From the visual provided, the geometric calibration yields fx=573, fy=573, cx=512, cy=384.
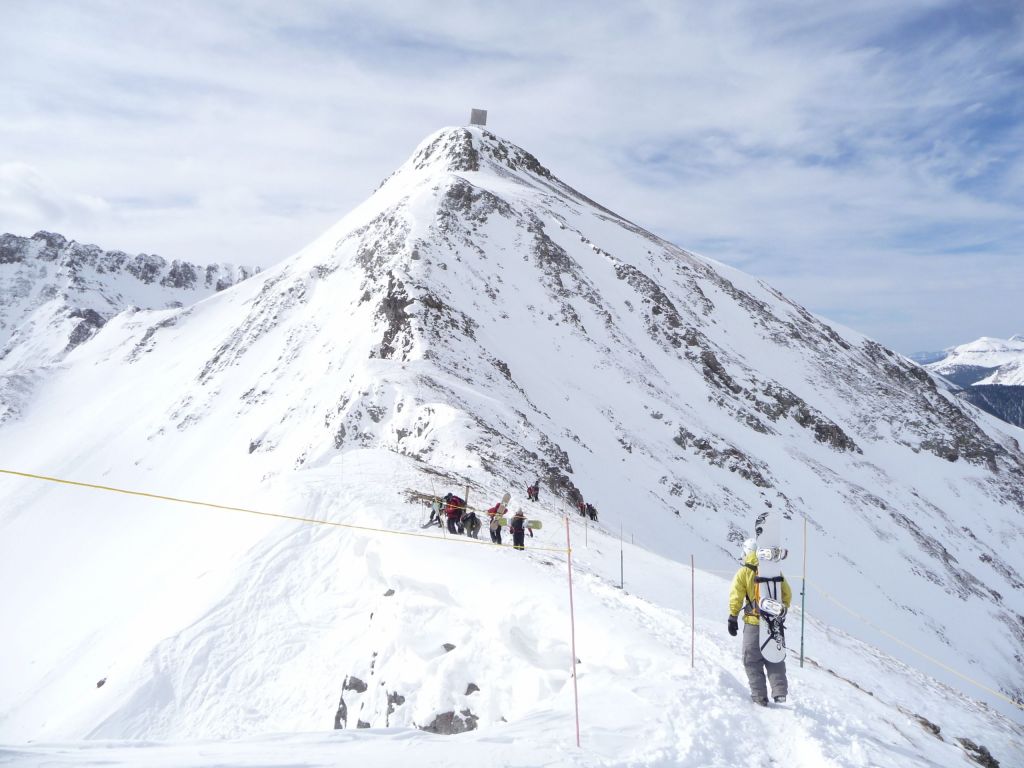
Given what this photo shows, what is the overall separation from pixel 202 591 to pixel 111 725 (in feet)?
9.00

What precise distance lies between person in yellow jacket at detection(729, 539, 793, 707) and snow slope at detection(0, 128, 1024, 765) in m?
0.49

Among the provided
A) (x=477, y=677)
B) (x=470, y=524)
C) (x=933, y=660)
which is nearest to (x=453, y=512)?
(x=470, y=524)

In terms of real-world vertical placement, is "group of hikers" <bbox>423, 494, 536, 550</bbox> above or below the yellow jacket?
above

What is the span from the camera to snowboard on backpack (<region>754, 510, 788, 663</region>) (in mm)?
7766

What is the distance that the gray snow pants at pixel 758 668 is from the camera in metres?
7.68

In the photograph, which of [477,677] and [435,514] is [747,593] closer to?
[477,677]

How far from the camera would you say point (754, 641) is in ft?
25.3

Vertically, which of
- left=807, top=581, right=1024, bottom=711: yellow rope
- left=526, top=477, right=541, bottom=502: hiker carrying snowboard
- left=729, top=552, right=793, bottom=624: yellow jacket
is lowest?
left=807, top=581, right=1024, bottom=711: yellow rope

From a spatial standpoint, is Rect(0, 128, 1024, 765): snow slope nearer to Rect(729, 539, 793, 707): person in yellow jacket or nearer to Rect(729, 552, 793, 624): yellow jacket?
Rect(729, 539, 793, 707): person in yellow jacket

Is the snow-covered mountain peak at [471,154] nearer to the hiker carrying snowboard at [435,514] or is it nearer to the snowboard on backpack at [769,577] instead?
the hiker carrying snowboard at [435,514]

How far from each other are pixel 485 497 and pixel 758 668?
11.9 metres

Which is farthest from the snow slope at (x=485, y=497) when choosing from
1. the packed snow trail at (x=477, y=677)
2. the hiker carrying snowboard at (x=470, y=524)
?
the hiker carrying snowboard at (x=470, y=524)

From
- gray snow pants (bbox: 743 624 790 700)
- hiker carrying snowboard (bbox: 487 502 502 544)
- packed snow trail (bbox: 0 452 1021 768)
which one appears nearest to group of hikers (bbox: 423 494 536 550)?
hiker carrying snowboard (bbox: 487 502 502 544)

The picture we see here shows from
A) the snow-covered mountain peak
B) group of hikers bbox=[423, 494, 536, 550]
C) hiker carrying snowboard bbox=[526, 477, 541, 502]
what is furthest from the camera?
the snow-covered mountain peak
